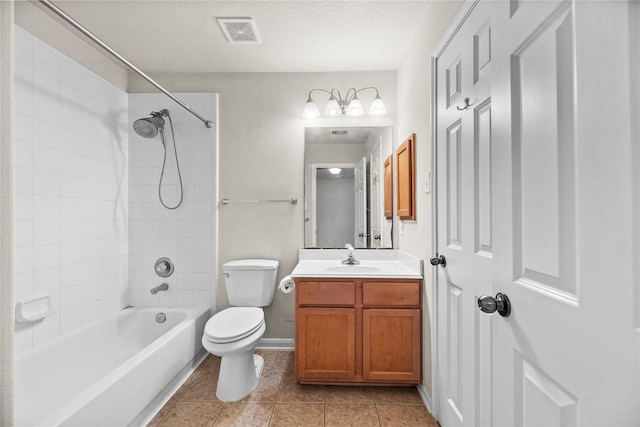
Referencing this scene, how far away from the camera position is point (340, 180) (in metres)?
2.52

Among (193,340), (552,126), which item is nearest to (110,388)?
(193,340)

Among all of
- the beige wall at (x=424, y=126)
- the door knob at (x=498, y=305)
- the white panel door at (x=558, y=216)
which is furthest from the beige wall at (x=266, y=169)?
the door knob at (x=498, y=305)

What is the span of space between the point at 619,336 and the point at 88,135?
9.04 feet

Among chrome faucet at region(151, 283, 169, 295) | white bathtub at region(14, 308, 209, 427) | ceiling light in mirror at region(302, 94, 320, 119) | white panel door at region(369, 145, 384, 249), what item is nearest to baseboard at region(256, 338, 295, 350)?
white bathtub at region(14, 308, 209, 427)

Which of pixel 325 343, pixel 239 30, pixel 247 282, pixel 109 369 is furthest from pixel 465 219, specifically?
pixel 109 369

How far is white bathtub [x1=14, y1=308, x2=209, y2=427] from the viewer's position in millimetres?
1353

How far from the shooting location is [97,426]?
1309mm

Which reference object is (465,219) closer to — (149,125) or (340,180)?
(340,180)

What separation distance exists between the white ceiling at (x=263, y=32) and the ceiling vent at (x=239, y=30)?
0.03m

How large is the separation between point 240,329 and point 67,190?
55.5 inches

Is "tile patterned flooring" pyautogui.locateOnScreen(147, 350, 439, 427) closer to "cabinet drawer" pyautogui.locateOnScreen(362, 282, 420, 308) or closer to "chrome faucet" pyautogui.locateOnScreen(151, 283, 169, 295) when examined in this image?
"cabinet drawer" pyautogui.locateOnScreen(362, 282, 420, 308)

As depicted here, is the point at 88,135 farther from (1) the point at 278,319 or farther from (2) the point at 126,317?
(1) the point at 278,319

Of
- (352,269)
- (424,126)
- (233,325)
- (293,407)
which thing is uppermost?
(424,126)

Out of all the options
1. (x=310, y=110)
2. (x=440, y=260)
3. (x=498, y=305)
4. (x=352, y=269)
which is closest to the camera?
(x=498, y=305)
